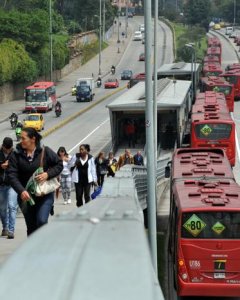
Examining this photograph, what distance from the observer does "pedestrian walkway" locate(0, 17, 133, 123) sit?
7119 centimetres

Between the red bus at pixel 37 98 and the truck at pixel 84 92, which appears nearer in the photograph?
the red bus at pixel 37 98

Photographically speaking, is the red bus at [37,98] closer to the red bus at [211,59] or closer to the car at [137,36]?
the red bus at [211,59]

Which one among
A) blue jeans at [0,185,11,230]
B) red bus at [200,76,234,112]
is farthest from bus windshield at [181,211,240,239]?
red bus at [200,76,234,112]

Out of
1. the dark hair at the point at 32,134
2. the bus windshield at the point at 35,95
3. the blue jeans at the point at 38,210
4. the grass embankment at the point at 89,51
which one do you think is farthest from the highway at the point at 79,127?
the dark hair at the point at 32,134

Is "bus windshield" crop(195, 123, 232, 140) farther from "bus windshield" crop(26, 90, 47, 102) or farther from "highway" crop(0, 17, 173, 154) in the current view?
"bus windshield" crop(26, 90, 47, 102)

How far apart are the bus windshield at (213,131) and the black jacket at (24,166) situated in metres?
22.6

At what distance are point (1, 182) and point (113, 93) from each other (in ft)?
227

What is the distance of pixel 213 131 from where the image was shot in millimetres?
31453

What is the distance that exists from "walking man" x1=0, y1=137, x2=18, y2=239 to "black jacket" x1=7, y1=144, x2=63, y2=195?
3172 mm

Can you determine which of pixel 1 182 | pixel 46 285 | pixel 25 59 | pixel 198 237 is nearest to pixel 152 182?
pixel 198 237

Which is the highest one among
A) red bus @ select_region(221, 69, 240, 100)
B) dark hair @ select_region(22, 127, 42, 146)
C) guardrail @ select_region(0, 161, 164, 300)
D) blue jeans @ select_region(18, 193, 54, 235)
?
guardrail @ select_region(0, 161, 164, 300)

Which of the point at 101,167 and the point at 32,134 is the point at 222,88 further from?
the point at 32,134

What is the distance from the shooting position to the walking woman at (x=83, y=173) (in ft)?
54.5

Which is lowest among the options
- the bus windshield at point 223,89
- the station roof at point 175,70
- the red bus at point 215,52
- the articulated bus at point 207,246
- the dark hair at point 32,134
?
the red bus at point 215,52
